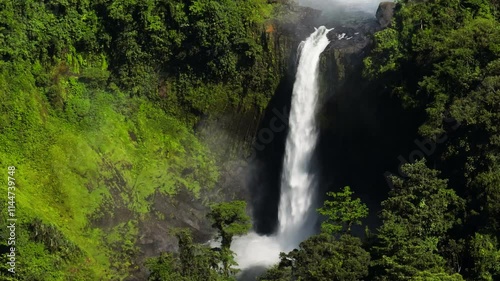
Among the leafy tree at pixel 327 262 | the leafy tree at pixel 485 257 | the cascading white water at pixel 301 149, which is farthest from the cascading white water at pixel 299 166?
the leafy tree at pixel 485 257

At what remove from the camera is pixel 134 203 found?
3469 centimetres

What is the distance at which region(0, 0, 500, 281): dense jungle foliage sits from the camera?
24969 mm

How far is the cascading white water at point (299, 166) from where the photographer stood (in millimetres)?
35750

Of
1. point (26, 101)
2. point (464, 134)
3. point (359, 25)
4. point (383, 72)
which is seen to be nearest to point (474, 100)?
point (464, 134)

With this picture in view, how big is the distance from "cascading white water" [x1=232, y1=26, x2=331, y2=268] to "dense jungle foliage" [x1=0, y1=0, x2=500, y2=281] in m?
1.68

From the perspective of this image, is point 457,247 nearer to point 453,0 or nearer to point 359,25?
point 453,0

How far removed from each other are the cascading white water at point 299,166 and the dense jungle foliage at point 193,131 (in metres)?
1.68

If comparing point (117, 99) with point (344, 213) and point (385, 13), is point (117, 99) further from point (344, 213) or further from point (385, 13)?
point (344, 213)

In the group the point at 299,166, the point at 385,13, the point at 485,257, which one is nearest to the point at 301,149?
the point at 299,166

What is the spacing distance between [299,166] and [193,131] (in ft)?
21.3

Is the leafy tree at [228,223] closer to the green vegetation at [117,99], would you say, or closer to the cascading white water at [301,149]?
the green vegetation at [117,99]

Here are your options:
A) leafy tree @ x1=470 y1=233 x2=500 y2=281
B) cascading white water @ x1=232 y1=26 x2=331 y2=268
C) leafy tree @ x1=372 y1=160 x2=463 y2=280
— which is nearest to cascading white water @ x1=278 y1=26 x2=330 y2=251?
cascading white water @ x1=232 y1=26 x2=331 y2=268

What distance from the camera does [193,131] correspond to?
38.7 meters

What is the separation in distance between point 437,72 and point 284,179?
11831mm
